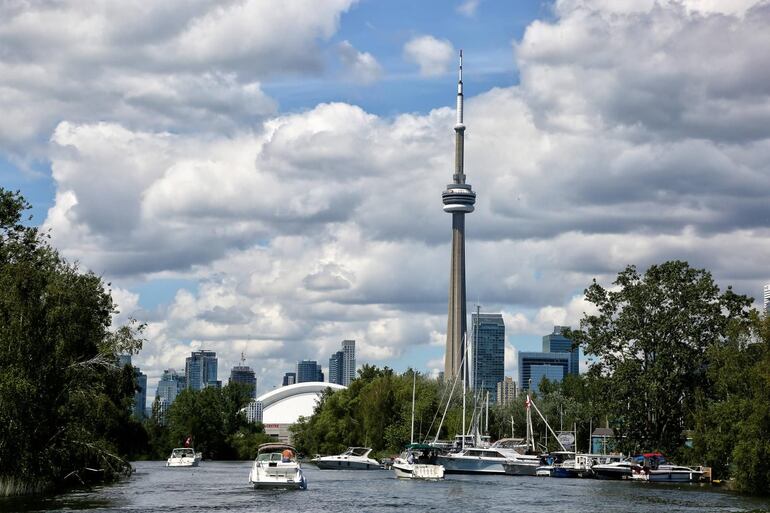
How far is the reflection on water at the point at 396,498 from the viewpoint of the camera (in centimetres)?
7206

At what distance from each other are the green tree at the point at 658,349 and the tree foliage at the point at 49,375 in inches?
2243

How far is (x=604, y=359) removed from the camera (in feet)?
401

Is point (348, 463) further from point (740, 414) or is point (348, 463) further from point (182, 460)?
point (740, 414)

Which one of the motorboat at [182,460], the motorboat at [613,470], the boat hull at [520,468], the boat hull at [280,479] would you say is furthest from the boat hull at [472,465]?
the boat hull at [280,479]

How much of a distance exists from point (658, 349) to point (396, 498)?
43.7 m

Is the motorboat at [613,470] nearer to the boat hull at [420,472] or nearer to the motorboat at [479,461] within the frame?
the motorboat at [479,461]

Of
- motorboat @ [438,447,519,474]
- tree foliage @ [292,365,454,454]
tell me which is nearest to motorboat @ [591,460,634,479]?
motorboat @ [438,447,519,474]

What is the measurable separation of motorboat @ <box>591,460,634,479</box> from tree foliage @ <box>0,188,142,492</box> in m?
59.6

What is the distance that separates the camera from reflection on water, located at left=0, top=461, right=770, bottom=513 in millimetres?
72062

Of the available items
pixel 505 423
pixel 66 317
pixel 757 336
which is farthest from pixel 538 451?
pixel 66 317

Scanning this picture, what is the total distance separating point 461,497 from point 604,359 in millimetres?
38908

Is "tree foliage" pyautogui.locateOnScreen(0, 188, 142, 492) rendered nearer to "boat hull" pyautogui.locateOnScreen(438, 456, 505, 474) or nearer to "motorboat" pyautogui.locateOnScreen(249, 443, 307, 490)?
"motorboat" pyautogui.locateOnScreen(249, 443, 307, 490)

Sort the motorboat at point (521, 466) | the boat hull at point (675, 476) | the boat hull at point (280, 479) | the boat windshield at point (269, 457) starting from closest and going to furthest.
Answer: the boat hull at point (280, 479) → the boat windshield at point (269, 457) → the boat hull at point (675, 476) → the motorboat at point (521, 466)

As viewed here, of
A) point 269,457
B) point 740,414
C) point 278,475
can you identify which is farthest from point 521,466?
point 278,475
